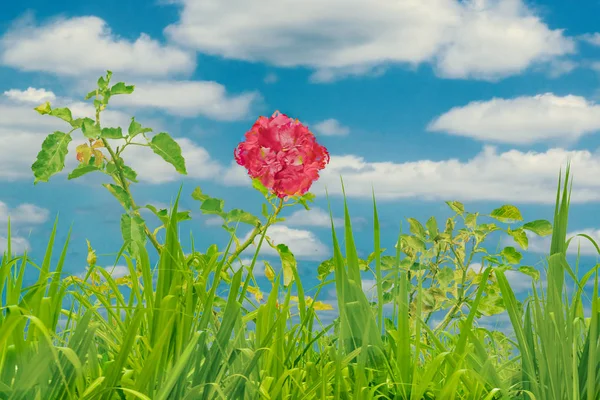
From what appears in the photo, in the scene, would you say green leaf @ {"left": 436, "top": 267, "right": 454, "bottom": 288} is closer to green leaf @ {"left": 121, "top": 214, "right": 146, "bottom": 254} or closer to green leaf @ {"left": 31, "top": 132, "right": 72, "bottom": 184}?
green leaf @ {"left": 121, "top": 214, "right": 146, "bottom": 254}

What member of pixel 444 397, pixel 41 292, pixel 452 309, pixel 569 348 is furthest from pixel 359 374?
pixel 452 309

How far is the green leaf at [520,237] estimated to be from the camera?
3.94 meters

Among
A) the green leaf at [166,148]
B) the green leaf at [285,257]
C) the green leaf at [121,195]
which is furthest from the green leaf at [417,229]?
the green leaf at [121,195]

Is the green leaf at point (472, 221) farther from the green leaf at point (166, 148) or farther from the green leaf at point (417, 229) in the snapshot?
the green leaf at point (166, 148)

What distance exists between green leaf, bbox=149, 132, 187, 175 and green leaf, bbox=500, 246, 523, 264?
74.8 inches

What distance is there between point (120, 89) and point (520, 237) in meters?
2.35

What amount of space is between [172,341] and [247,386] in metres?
0.29

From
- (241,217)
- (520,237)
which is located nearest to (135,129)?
(241,217)

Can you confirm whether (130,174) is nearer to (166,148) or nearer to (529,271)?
(166,148)

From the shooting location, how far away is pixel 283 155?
3.42 meters

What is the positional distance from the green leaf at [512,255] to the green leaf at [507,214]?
176 mm

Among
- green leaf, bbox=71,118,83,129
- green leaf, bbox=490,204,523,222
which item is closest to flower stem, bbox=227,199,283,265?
green leaf, bbox=71,118,83,129

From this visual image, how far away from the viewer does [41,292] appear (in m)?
2.13

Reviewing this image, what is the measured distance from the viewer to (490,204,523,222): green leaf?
3.93 meters
